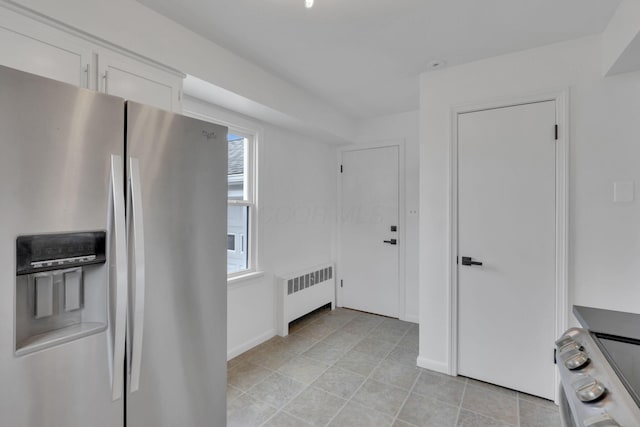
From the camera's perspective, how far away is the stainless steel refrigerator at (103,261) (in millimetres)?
896

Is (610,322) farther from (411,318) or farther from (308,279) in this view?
(308,279)

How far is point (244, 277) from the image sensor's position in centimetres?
278

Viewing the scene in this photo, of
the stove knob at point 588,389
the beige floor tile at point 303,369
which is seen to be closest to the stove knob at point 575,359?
the stove knob at point 588,389

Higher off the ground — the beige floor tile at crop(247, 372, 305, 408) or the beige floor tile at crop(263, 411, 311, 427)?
the beige floor tile at crop(247, 372, 305, 408)

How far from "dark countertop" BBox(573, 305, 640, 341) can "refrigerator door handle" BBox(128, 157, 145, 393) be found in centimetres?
163

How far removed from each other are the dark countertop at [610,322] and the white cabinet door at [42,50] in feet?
7.84

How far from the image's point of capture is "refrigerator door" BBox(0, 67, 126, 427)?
0.88m

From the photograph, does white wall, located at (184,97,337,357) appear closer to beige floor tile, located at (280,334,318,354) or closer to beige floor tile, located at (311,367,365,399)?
beige floor tile, located at (280,334,318,354)

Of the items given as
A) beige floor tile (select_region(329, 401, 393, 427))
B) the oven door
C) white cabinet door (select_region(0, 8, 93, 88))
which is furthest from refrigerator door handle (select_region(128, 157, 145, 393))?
the oven door

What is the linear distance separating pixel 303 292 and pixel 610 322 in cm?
269

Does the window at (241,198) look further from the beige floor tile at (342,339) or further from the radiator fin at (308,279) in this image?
the beige floor tile at (342,339)

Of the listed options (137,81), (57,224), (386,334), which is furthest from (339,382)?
(137,81)

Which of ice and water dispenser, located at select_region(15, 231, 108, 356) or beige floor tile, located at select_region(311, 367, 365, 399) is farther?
beige floor tile, located at select_region(311, 367, 365, 399)

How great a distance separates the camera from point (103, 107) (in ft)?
3.48
